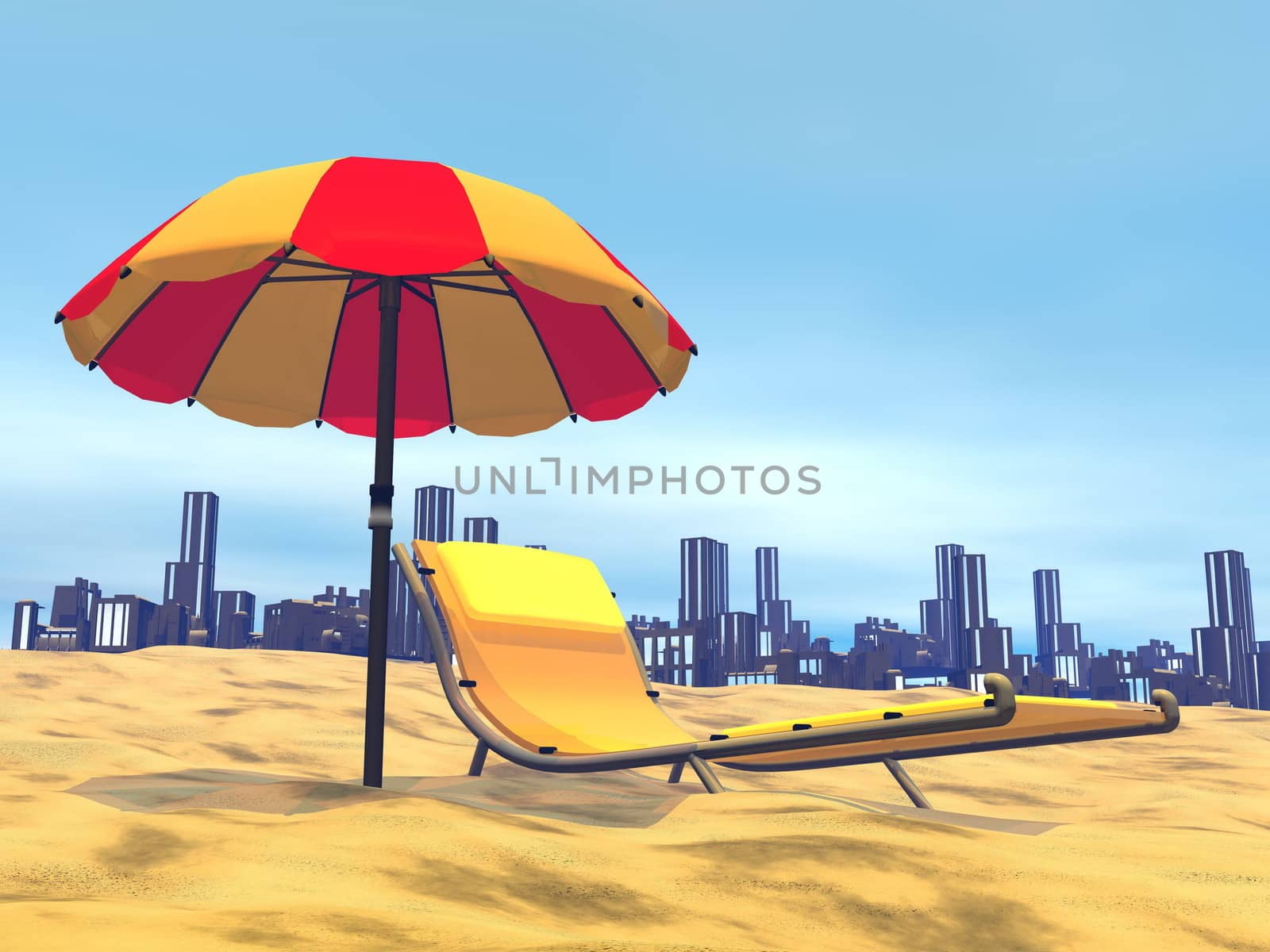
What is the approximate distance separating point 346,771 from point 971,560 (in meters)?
22.5

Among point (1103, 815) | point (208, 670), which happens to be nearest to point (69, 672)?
point (208, 670)

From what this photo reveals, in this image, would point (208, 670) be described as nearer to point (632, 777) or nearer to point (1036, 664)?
point (632, 777)

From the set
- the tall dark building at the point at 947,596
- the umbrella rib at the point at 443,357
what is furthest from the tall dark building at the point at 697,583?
the umbrella rib at the point at 443,357

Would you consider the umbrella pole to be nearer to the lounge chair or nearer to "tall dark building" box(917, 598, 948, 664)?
the lounge chair

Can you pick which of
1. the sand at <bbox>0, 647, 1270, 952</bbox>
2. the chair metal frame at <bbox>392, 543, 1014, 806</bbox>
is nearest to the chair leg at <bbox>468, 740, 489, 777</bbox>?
the chair metal frame at <bbox>392, 543, 1014, 806</bbox>

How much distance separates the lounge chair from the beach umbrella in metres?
0.67

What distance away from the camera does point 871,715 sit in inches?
173

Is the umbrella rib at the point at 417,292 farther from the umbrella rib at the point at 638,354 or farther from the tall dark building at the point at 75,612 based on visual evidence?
the tall dark building at the point at 75,612

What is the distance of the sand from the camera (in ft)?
7.71

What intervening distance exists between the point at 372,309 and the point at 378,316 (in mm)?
105

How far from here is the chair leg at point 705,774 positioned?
470 cm

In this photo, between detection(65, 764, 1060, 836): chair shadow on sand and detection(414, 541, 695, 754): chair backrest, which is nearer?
detection(65, 764, 1060, 836): chair shadow on sand

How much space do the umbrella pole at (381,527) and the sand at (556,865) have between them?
1.23 ft

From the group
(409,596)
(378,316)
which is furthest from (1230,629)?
(378,316)
